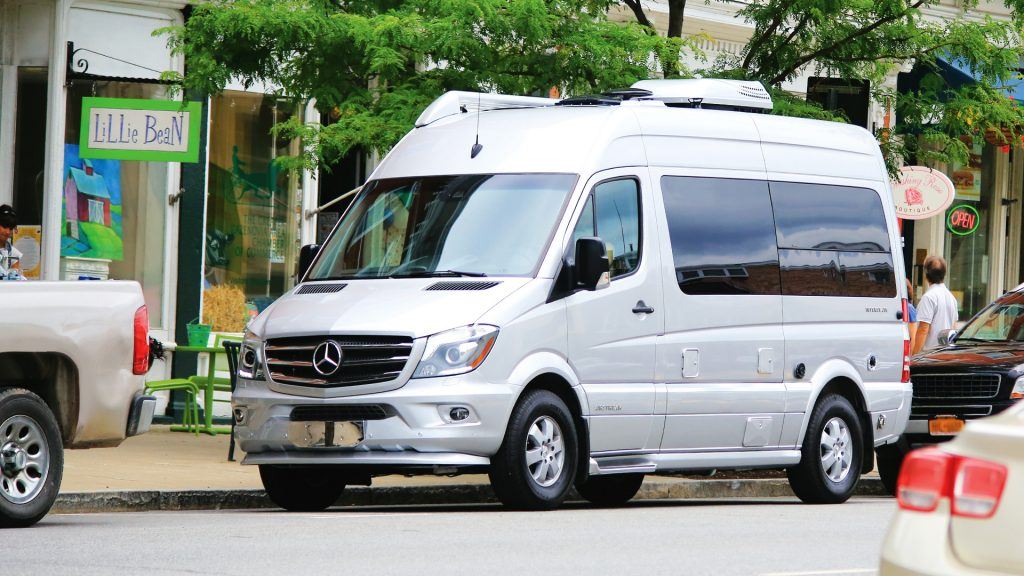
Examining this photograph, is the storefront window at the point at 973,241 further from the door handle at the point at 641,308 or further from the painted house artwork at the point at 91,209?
the door handle at the point at 641,308

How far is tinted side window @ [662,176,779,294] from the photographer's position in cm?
1275

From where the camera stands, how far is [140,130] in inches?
681

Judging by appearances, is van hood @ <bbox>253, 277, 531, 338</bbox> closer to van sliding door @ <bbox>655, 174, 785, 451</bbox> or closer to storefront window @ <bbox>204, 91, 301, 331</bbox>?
van sliding door @ <bbox>655, 174, 785, 451</bbox>

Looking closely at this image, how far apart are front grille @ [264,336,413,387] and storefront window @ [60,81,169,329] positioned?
784 cm

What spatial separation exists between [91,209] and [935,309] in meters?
8.80

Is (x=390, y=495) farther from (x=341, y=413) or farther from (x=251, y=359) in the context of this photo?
(x=341, y=413)

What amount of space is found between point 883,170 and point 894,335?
136 centimetres

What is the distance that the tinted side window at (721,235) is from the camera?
12.8m

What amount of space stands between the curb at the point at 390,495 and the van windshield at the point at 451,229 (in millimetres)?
1695

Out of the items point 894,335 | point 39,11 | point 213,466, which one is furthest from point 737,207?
point 39,11

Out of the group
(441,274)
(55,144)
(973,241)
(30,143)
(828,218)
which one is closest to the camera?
(441,274)

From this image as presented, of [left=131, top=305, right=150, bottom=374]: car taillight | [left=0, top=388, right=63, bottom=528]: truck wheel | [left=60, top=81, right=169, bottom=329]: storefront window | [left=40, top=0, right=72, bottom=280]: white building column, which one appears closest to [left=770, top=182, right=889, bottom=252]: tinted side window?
[left=131, top=305, right=150, bottom=374]: car taillight

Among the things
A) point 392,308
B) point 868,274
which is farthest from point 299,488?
point 868,274

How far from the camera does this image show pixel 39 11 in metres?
18.5
